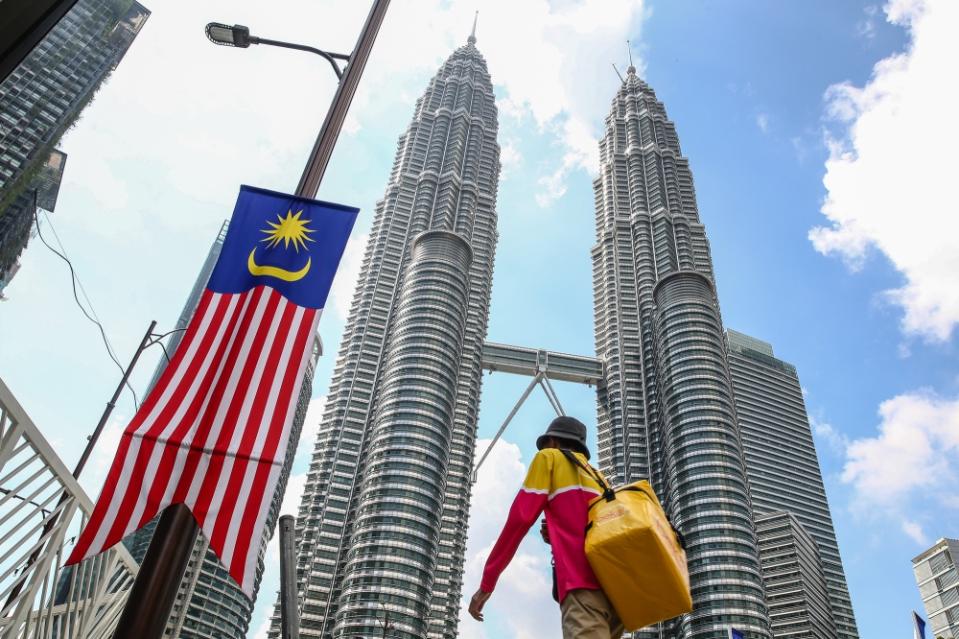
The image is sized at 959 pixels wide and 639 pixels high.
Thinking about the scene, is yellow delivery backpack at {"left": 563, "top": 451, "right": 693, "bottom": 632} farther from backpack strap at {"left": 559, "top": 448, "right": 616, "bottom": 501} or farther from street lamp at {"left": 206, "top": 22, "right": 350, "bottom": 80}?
street lamp at {"left": 206, "top": 22, "right": 350, "bottom": 80}

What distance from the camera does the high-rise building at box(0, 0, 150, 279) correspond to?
257ft

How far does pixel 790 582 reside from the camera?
137 metres

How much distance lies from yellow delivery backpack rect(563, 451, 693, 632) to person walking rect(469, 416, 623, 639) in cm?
10

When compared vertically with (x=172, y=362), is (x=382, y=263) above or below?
above

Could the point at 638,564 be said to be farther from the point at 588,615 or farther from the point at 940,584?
the point at 940,584

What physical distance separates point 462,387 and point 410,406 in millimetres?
23226

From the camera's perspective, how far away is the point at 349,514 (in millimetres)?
103125

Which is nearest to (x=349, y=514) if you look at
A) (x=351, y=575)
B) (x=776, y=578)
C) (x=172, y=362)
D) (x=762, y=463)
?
(x=351, y=575)

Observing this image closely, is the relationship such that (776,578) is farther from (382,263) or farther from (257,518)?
(257,518)

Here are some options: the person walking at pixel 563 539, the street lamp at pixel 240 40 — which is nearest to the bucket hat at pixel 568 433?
the person walking at pixel 563 539

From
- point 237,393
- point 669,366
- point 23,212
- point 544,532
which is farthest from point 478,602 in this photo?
point 669,366

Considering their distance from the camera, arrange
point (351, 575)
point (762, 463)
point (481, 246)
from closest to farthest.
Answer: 1. point (351, 575)
2. point (481, 246)
3. point (762, 463)

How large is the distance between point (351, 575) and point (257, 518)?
89.9 meters

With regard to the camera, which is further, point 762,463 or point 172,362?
point 762,463
